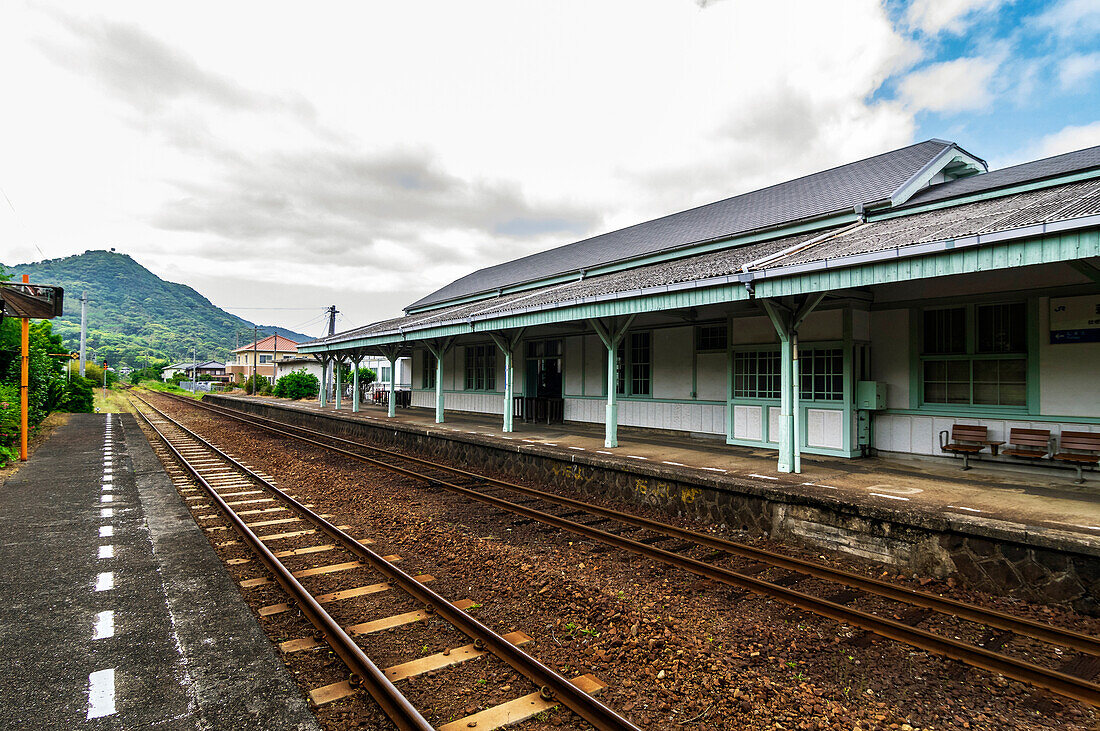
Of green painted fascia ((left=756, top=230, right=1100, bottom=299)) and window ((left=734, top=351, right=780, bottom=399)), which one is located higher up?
green painted fascia ((left=756, top=230, right=1100, bottom=299))

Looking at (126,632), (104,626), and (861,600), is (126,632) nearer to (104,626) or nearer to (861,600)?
(104,626)

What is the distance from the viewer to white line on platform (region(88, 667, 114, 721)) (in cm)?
278

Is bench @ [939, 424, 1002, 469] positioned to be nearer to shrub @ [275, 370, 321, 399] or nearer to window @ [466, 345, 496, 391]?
window @ [466, 345, 496, 391]

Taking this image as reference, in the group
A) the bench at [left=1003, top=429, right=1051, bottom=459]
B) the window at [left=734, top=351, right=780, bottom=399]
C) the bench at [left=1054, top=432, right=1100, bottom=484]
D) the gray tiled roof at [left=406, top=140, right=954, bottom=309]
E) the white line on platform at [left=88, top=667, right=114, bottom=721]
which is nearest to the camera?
the white line on platform at [left=88, top=667, right=114, bottom=721]

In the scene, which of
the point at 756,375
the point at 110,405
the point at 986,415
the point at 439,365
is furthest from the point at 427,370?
the point at 110,405

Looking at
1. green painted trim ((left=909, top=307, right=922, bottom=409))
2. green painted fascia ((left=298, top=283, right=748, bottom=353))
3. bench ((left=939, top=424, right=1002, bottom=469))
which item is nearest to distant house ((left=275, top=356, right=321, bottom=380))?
green painted fascia ((left=298, top=283, right=748, bottom=353))

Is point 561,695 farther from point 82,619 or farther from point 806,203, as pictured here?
point 806,203

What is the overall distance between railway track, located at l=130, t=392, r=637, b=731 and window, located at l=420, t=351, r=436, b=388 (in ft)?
45.8

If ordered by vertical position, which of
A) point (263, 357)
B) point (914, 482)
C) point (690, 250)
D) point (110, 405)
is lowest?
point (110, 405)

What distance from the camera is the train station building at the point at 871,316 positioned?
20.4 ft

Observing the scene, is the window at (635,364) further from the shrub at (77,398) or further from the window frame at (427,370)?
the shrub at (77,398)

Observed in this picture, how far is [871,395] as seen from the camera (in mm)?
8375

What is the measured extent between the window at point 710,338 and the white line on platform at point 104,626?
1014 cm

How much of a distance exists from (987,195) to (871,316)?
2470 mm
